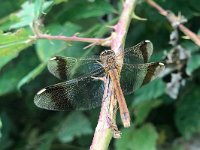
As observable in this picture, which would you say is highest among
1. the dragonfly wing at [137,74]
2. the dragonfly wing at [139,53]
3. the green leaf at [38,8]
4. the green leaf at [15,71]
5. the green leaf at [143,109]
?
the green leaf at [38,8]

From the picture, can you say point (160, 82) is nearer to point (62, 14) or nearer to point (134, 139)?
point (134, 139)

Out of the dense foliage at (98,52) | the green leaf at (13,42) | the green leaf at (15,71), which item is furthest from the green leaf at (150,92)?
the green leaf at (13,42)

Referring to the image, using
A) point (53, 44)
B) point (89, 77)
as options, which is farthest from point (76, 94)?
point (53, 44)

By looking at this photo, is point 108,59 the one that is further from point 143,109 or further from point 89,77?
point 143,109

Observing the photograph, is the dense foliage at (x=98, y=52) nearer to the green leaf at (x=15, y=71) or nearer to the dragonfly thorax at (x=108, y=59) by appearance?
the green leaf at (x=15, y=71)

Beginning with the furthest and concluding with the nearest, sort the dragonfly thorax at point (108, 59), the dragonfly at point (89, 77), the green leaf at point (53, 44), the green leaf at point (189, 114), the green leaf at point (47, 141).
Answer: the green leaf at point (47, 141) < the green leaf at point (189, 114) < the green leaf at point (53, 44) < the dragonfly at point (89, 77) < the dragonfly thorax at point (108, 59)

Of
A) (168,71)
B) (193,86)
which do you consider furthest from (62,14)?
(193,86)
